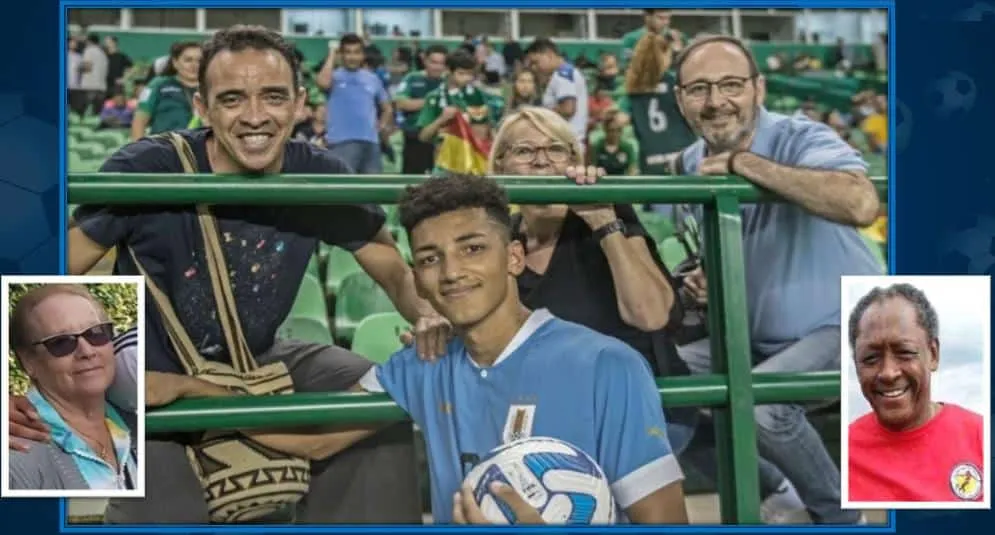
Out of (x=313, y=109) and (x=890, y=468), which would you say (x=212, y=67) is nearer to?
(x=313, y=109)

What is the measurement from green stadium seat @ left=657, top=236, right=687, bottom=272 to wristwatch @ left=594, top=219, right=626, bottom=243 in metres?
0.09

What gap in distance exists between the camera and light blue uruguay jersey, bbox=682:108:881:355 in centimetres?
284

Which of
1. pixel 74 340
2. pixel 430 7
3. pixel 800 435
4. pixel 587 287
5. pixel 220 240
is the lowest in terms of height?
pixel 800 435

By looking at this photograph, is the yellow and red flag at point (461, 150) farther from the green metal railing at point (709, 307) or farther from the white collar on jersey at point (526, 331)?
the white collar on jersey at point (526, 331)

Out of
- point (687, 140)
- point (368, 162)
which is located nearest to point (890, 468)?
point (687, 140)

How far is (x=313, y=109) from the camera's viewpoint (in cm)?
284

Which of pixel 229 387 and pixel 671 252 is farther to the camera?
pixel 671 252

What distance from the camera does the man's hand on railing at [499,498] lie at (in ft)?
8.95

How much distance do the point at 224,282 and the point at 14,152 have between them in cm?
54

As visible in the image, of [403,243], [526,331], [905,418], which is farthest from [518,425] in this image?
[905,418]

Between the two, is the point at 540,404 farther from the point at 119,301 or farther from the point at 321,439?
the point at 119,301

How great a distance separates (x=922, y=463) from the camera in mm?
2879

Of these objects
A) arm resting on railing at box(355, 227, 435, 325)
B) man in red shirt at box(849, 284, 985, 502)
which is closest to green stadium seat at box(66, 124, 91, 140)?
arm resting on railing at box(355, 227, 435, 325)

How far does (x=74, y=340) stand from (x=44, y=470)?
295 mm
